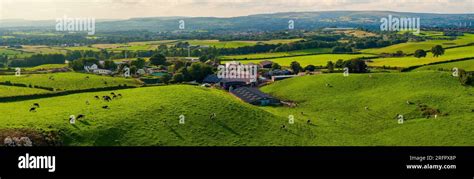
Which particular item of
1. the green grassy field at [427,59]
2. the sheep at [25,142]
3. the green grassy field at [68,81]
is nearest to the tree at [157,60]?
the green grassy field at [68,81]

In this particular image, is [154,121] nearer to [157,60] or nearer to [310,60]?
[157,60]

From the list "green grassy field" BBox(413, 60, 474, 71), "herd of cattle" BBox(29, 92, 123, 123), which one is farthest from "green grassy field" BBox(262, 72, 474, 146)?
"herd of cattle" BBox(29, 92, 123, 123)

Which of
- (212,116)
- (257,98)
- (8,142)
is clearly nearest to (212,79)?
(257,98)

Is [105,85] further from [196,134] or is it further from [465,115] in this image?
[465,115]
